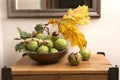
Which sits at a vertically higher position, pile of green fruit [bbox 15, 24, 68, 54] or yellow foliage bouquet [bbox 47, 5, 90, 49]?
yellow foliage bouquet [bbox 47, 5, 90, 49]

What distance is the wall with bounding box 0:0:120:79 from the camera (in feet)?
5.09

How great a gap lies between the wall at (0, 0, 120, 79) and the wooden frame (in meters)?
0.04

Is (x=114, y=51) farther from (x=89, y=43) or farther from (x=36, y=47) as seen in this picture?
(x=36, y=47)

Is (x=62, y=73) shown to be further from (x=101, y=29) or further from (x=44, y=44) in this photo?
(x=101, y=29)

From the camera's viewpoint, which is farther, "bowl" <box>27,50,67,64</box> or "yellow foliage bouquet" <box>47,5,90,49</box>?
"yellow foliage bouquet" <box>47,5,90,49</box>

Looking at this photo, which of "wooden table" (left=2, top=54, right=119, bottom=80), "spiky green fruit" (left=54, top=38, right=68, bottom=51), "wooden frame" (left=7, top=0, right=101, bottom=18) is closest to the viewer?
"wooden table" (left=2, top=54, right=119, bottom=80)

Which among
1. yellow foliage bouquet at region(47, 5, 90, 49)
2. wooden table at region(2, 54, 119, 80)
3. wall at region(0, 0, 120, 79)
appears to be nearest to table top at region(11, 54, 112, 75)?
wooden table at region(2, 54, 119, 80)

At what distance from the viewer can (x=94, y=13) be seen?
5.01 ft

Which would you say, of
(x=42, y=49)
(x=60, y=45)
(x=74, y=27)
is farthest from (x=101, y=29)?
(x=42, y=49)

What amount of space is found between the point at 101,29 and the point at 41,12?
0.41 metres

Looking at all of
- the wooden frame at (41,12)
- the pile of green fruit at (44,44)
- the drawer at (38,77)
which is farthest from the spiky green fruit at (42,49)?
the wooden frame at (41,12)

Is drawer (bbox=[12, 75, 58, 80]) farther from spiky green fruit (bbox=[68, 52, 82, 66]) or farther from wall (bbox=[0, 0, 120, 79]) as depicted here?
wall (bbox=[0, 0, 120, 79])

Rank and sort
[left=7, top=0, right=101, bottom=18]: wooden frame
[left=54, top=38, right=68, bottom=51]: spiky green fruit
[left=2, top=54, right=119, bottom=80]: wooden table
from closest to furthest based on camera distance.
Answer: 1. [left=2, top=54, right=119, bottom=80]: wooden table
2. [left=54, top=38, right=68, bottom=51]: spiky green fruit
3. [left=7, top=0, right=101, bottom=18]: wooden frame

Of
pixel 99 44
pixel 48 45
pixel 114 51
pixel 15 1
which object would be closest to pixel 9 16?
pixel 15 1
